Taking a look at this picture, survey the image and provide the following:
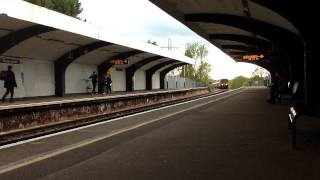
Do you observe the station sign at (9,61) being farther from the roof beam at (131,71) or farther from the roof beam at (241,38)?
the roof beam at (131,71)

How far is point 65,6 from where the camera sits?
85875mm

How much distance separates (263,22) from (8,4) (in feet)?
52.0

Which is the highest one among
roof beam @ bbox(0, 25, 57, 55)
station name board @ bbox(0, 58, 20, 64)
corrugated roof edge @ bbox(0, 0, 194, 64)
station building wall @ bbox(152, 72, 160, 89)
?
corrugated roof edge @ bbox(0, 0, 194, 64)

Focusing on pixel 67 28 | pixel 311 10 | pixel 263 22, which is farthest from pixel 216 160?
pixel 263 22

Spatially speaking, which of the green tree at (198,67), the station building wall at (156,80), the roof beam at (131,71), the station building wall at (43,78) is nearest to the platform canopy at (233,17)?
the station building wall at (43,78)

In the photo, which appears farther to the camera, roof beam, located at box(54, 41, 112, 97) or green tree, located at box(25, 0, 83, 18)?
green tree, located at box(25, 0, 83, 18)

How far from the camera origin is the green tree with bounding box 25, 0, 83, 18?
81.2 m

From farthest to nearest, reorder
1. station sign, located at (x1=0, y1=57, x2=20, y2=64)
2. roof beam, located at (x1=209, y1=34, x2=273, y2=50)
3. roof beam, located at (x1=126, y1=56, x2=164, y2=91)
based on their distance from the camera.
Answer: roof beam, located at (x1=126, y1=56, x2=164, y2=91), roof beam, located at (x1=209, y1=34, x2=273, y2=50), station sign, located at (x1=0, y1=57, x2=20, y2=64)

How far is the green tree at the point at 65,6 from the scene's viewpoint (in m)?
81.2

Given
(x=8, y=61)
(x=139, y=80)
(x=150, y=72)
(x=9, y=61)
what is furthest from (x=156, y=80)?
(x=8, y=61)

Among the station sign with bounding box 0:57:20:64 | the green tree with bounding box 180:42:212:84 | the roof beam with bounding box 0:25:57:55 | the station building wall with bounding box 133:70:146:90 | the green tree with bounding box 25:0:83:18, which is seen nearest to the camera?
the roof beam with bounding box 0:25:57:55

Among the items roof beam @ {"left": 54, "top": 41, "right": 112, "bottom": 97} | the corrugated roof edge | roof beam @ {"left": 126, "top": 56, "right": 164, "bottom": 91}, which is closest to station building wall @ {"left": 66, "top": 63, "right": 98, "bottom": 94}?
roof beam @ {"left": 54, "top": 41, "right": 112, "bottom": 97}

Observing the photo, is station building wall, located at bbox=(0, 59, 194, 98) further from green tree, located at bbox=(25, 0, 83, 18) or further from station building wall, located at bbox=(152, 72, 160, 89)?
green tree, located at bbox=(25, 0, 83, 18)

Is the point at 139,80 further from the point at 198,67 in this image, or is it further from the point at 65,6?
the point at 198,67
